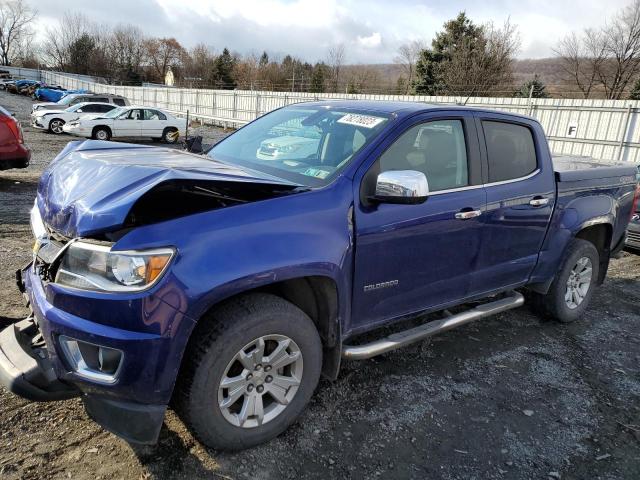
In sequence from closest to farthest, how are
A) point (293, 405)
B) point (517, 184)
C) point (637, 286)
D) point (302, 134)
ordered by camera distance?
point (293, 405)
point (302, 134)
point (517, 184)
point (637, 286)

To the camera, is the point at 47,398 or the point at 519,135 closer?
the point at 47,398

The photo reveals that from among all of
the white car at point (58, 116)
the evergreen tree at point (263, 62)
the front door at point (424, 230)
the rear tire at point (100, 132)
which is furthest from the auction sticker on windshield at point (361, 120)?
the evergreen tree at point (263, 62)

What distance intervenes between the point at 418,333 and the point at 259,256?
1409mm

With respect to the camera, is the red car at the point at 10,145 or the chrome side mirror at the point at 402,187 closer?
the chrome side mirror at the point at 402,187

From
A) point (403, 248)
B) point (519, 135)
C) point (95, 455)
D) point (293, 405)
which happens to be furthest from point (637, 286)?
point (95, 455)

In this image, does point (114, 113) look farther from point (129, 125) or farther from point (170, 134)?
point (170, 134)

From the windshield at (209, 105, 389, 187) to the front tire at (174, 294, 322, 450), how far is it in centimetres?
83

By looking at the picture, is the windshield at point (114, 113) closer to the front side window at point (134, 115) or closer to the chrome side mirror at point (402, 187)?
the front side window at point (134, 115)

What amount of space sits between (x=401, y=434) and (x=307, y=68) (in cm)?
6717

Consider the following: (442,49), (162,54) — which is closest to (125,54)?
(162,54)

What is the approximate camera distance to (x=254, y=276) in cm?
239

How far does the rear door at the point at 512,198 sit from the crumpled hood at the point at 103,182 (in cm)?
168

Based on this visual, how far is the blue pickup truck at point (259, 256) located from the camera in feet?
7.29

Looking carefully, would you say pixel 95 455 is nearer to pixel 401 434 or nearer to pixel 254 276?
pixel 254 276
